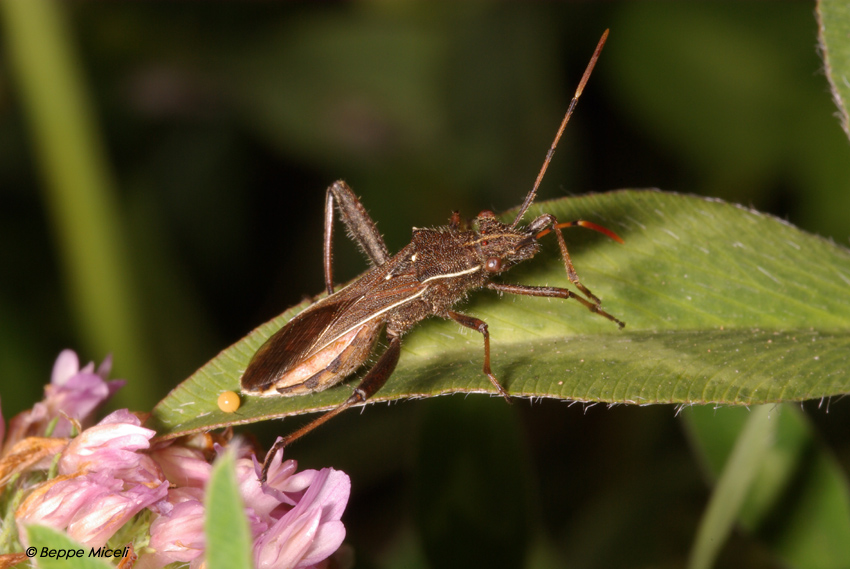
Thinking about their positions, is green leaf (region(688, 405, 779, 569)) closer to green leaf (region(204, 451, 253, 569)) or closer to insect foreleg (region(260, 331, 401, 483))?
insect foreleg (region(260, 331, 401, 483))

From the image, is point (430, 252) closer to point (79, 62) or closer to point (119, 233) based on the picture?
point (119, 233)

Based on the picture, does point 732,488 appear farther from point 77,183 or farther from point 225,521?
point 77,183

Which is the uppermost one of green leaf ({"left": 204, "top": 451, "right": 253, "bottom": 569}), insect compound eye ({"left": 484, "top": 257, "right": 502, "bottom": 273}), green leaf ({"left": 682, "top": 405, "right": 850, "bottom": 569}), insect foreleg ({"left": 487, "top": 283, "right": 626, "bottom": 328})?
green leaf ({"left": 204, "top": 451, "right": 253, "bottom": 569})

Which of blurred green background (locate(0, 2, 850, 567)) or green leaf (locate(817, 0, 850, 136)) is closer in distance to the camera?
green leaf (locate(817, 0, 850, 136))

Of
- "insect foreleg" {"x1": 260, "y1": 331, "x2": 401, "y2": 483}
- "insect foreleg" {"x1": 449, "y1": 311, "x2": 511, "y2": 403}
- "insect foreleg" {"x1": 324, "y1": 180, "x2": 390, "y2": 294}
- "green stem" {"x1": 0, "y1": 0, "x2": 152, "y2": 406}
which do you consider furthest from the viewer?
"green stem" {"x1": 0, "y1": 0, "x2": 152, "y2": 406}

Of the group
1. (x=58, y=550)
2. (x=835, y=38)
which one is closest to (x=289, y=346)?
(x=58, y=550)

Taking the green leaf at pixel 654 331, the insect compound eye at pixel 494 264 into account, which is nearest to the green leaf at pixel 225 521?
the green leaf at pixel 654 331

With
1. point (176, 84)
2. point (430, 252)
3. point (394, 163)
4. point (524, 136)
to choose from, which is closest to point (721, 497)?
point (430, 252)

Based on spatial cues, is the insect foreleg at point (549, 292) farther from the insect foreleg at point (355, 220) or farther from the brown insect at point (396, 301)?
the insect foreleg at point (355, 220)

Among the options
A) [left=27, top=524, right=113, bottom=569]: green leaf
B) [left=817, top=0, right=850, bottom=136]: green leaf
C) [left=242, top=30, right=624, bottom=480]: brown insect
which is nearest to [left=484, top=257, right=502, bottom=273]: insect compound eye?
[left=242, top=30, right=624, bottom=480]: brown insect
